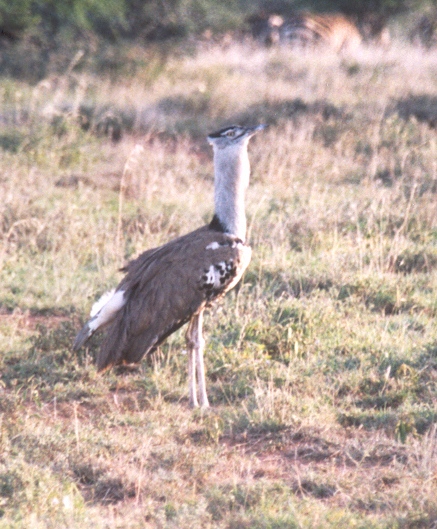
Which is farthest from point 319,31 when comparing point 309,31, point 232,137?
point 232,137

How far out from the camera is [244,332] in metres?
4.73

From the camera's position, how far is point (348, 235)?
6.15m

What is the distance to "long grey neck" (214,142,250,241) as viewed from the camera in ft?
14.1

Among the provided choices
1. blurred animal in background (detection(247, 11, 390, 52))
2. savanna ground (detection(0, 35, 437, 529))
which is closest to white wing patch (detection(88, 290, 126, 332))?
savanna ground (detection(0, 35, 437, 529))

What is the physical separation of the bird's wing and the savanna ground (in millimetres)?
286

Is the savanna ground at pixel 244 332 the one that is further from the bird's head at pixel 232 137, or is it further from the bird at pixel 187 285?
the bird's head at pixel 232 137

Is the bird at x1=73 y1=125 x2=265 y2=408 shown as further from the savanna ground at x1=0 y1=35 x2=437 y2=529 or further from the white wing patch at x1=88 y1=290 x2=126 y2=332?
the savanna ground at x1=0 y1=35 x2=437 y2=529

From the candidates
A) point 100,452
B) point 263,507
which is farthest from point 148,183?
point 263,507

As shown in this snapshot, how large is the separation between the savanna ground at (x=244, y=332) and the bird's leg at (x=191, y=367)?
4.1 inches

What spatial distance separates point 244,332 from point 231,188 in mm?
836

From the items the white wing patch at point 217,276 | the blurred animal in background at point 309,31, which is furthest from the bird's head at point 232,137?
the blurred animal in background at point 309,31

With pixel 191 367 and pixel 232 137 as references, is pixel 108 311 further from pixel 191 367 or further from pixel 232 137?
pixel 232 137

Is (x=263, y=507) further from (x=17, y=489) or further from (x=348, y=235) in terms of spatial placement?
(x=348, y=235)

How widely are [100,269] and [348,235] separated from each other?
1704 millimetres
